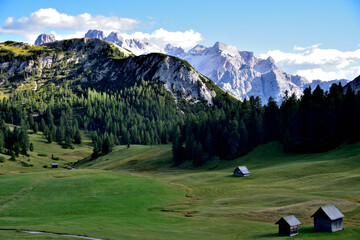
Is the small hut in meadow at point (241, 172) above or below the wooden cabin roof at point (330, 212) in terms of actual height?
below

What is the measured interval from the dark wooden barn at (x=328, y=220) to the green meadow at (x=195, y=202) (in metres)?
1.25

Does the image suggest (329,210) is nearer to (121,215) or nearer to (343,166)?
(121,215)

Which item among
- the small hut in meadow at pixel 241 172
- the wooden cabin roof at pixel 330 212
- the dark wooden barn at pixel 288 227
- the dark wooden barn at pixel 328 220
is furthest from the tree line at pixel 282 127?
the dark wooden barn at pixel 288 227

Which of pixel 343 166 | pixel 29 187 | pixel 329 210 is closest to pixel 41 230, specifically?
pixel 329 210

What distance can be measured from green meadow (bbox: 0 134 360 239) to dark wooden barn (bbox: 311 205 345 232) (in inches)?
49.1

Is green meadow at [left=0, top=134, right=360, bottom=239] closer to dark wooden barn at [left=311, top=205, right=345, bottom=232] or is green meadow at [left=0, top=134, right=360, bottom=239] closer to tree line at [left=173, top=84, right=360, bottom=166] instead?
dark wooden barn at [left=311, top=205, right=345, bottom=232]

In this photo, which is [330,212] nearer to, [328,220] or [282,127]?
[328,220]

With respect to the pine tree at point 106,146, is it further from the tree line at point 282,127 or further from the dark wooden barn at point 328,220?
the dark wooden barn at point 328,220

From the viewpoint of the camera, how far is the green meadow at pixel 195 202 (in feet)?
157

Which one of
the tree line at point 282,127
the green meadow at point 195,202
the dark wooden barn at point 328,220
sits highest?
the tree line at point 282,127

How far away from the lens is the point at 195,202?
2936 inches

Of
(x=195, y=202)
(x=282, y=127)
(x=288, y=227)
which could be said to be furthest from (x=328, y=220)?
(x=282, y=127)

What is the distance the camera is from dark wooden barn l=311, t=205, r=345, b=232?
46.1 m

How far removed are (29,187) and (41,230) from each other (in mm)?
51562
